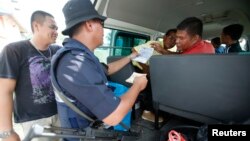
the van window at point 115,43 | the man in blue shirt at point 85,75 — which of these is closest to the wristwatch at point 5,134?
the man in blue shirt at point 85,75

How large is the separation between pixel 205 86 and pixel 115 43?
2.51 metres

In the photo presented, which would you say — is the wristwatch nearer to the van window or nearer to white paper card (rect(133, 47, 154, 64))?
white paper card (rect(133, 47, 154, 64))

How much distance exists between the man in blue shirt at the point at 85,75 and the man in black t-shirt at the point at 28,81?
0.61 meters

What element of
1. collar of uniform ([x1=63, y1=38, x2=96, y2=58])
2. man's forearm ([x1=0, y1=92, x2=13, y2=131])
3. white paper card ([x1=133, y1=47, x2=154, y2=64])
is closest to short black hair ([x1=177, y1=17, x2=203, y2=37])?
white paper card ([x1=133, y1=47, x2=154, y2=64])

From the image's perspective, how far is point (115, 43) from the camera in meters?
3.65

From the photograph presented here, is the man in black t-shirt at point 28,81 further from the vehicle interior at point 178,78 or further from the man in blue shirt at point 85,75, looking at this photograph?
the vehicle interior at point 178,78

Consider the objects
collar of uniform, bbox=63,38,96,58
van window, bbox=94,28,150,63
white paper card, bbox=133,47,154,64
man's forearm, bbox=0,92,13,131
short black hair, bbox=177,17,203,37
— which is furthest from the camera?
van window, bbox=94,28,150,63

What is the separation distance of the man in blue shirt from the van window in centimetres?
204

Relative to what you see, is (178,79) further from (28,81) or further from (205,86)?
(28,81)

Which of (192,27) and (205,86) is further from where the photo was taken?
(192,27)

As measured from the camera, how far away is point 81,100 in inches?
43.8

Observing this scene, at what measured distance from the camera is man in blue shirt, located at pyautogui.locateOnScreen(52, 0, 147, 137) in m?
1.09

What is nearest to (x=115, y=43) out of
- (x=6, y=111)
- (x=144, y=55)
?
(x=144, y=55)

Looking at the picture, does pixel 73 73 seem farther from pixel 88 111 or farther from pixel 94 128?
pixel 94 128
